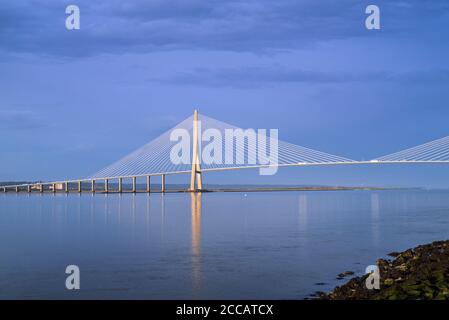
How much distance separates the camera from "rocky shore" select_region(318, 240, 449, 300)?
9.45 m

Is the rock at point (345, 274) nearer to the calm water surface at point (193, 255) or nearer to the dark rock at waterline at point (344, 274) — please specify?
the dark rock at waterline at point (344, 274)

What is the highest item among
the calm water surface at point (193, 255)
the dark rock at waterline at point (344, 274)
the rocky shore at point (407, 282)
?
the rocky shore at point (407, 282)

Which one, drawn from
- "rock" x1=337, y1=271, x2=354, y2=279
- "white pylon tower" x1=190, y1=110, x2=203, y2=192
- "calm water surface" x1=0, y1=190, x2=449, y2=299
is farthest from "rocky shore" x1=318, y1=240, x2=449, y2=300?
"white pylon tower" x1=190, y1=110, x2=203, y2=192

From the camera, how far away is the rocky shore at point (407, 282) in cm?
945

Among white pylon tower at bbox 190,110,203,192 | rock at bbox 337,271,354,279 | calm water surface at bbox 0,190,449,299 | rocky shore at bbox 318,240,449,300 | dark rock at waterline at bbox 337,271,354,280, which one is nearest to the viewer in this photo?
rocky shore at bbox 318,240,449,300

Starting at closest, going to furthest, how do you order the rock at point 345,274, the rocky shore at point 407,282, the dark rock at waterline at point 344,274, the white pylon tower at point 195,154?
the rocky shore at point 407,282, the dark rock at waterline at point 344,274, the rock at point 345,274, the white pylon tower at point 195,154

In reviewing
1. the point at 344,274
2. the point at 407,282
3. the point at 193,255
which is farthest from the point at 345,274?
the point at 193,255

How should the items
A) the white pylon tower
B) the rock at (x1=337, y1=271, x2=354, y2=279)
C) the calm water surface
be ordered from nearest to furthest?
the calm water surface → the rock at (x1=337, y1=271, x2=354, y2=279) → the white pylon tower

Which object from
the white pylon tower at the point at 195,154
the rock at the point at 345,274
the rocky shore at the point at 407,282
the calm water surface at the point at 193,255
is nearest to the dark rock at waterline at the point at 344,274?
the rock at the point at 345,274

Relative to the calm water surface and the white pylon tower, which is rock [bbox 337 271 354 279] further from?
the white pylon tower

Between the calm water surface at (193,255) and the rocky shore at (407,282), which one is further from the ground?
the rocky shore at (407,282)

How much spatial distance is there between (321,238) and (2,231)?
12885 mm

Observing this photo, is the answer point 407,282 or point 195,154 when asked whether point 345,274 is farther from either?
point 195,154

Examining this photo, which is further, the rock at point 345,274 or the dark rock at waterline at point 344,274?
the rock at point 345,274
